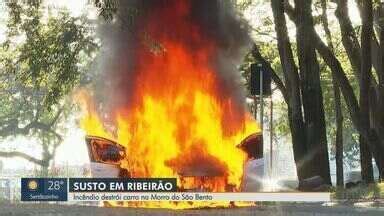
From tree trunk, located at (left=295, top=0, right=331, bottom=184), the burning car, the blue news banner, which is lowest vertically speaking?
the blue news banner

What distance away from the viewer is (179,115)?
14672 mm

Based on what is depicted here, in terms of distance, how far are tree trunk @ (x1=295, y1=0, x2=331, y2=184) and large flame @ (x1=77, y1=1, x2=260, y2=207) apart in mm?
4283

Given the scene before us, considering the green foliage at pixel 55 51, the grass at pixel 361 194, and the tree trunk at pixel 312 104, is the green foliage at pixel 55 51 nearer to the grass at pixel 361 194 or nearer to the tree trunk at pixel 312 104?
the tree trunk at pixel 312 104

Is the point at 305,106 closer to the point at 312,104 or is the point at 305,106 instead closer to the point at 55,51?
the point at 312,104

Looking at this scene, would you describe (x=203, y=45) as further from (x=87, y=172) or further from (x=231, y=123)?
(x=87, y=172)

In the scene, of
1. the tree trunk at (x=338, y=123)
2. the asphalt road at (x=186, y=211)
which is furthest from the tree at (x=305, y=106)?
the asphalt road at (x=186, y=211)

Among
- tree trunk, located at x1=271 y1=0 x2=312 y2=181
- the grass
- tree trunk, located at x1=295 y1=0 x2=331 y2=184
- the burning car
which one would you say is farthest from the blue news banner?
tree trunk, located at x1=295 y1=0 x2=331 y2=184

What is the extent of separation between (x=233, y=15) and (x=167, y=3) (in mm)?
1832

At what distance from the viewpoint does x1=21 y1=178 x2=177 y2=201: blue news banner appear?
1211cm

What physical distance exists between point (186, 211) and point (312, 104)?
27.2 feet

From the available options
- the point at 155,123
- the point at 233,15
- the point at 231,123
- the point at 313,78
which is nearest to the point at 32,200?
the point at 155,123

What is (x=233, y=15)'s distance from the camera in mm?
16859

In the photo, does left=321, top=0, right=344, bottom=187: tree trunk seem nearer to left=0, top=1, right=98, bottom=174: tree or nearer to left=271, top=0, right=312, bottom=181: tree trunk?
left=271, top=0, right=312, bottom=181: tree trunk

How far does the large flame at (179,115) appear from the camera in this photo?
14.1 m
